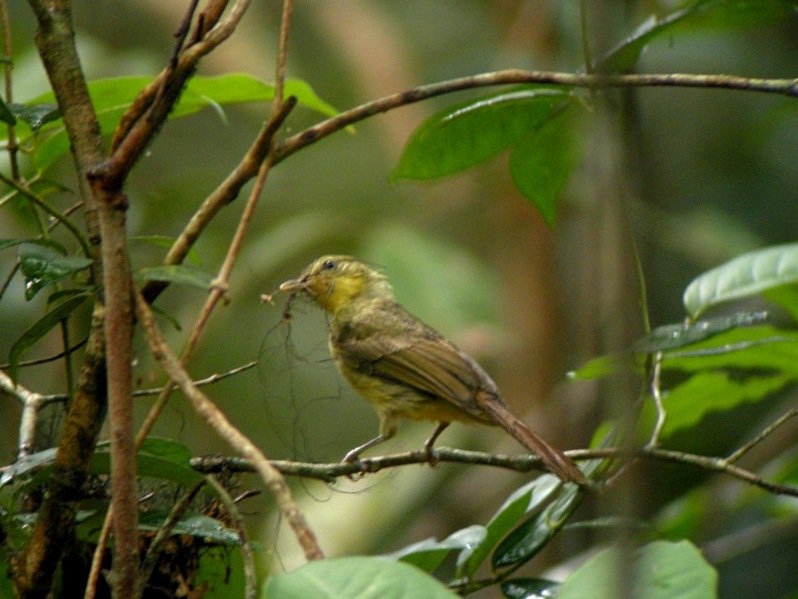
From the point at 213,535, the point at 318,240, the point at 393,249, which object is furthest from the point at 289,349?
the point at 318,240

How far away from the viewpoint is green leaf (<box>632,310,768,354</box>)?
1927 millimetres

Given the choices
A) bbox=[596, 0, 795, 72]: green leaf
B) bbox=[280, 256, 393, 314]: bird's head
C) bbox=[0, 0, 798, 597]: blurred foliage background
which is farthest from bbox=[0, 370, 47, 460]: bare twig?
bbox=[0, 0, 798, 597]: blurred foliage background

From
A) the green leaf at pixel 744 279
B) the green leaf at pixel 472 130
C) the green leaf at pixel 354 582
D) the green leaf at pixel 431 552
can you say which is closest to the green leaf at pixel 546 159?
the green leaf at pixel 472 130

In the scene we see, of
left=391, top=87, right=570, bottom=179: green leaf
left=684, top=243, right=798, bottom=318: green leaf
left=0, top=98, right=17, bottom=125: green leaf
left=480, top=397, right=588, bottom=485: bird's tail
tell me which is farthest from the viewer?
left=684, top=243, right=798, bottom=318: green leaf

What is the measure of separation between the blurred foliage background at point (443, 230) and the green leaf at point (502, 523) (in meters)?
1.84

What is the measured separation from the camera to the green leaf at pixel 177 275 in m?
1.42

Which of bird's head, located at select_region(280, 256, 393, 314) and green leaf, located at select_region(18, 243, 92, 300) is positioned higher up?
bird's head, located at select_region(280, 256, 393, 314)

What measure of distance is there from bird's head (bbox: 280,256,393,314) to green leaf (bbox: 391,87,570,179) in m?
1.39

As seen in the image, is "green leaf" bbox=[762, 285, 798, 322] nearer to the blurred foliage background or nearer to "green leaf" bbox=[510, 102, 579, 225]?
"green leaf" bbox=[510, 102, 579, 225]

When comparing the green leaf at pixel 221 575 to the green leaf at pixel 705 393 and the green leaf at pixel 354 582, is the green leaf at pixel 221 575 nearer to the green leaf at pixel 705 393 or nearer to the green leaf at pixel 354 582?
the green leaf at pixel 354 582

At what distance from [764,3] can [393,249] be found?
3086mm

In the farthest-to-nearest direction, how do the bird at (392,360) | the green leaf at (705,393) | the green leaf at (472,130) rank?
the bird at (392,360)
the green leaf at (705,393)
the green leaf at (472,130)

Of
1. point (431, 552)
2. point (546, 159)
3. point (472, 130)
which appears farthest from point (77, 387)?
point (546, 159)

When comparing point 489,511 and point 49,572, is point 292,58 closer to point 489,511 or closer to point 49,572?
point 489,511
